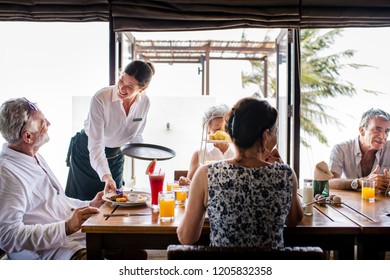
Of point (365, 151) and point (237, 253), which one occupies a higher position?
point (365, 151)

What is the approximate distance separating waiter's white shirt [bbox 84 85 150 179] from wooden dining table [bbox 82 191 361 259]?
0.92m

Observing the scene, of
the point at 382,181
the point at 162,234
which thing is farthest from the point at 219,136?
the point at 382,181

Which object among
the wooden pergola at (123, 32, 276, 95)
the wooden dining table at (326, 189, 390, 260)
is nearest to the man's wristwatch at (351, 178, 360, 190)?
the wooden dining table at (326, 189, 390, 260)

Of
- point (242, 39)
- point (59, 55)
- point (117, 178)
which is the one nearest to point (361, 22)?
point (242, 39)

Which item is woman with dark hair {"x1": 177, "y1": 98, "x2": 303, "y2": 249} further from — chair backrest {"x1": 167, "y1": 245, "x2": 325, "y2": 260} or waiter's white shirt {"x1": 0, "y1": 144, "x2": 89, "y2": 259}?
waiter's white shirt {"x1": 0, "y1": 144, "x2": 89, "y2": 259}

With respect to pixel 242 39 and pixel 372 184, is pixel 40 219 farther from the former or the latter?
pixel 242 39

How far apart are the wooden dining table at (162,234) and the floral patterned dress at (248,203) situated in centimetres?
22

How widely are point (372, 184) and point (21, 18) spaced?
9.22 ft

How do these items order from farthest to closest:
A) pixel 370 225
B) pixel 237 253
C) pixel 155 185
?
pixel 155 185 < pixel 370 225 < pixel 237 253

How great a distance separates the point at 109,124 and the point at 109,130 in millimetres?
48

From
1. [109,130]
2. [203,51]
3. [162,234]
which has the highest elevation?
[203,51]

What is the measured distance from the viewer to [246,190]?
4.21ft

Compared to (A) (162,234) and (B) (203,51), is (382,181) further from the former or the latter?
(B) (203,51)

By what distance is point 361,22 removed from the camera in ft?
9.94
